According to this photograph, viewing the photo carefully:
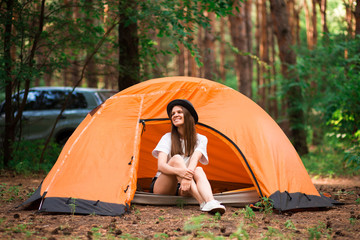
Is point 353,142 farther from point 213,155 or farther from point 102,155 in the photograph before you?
point 102,155

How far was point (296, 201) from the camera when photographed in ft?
14.9

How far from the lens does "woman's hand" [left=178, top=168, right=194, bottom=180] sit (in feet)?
14.5

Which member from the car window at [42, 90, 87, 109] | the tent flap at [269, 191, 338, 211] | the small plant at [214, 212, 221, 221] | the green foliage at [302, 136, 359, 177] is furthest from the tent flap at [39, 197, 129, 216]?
the green foliage at [302, 136, 359, 177]

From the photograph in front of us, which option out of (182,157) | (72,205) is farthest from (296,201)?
(72,205)

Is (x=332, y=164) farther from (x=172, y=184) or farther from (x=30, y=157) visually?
(x=30, y=157)

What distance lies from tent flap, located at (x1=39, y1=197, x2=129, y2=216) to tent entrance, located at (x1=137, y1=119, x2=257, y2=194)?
1832 mm

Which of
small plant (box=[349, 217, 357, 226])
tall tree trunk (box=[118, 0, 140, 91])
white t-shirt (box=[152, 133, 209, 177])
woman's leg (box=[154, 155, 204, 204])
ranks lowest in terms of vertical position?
small plant (box=[349, 217, 357, 226])

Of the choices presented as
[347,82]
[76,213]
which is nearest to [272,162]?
[76,213]

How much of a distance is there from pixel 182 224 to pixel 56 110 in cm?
602

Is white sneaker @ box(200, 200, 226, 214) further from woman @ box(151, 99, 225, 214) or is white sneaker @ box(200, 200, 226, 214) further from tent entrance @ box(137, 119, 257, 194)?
tent entrance @ box(137, 119, 257, 194)

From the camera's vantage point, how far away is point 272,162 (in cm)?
468

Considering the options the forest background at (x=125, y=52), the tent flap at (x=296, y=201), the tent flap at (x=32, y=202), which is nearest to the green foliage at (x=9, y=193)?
the tent flap at (x=32, y=202)

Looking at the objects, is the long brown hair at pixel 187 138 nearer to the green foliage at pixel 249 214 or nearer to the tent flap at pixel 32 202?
the green foliage at pixel 249 214

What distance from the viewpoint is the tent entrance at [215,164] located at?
612 cm
